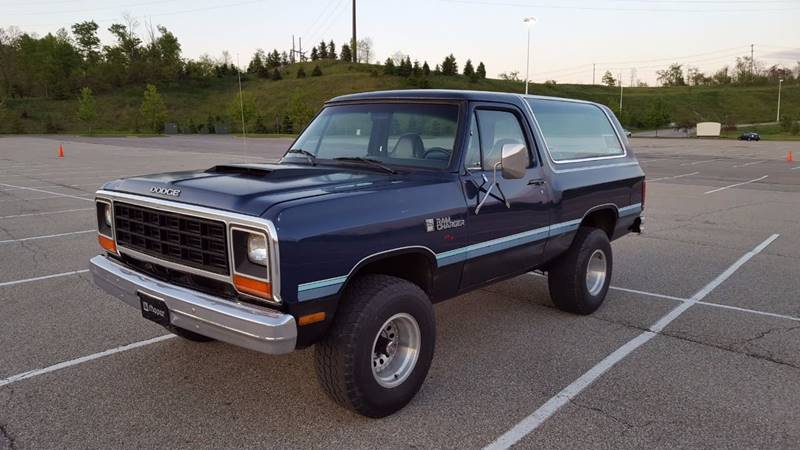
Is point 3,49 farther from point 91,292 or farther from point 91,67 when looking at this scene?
point 91,292

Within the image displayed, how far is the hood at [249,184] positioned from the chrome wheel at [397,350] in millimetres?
861

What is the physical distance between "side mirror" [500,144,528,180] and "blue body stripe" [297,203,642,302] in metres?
0.53

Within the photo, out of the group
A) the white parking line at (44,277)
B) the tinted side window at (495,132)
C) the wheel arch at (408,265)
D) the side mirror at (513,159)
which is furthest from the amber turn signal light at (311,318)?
the white parking line at (44,277)

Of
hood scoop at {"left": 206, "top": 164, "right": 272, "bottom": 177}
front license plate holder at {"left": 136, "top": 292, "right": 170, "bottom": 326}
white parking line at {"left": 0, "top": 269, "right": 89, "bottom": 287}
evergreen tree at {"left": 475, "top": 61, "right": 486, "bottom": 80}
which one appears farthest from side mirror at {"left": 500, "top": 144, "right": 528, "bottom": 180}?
evergreen tree at {"left": 475, "top": 61, "right": 486, "bottom": 80}

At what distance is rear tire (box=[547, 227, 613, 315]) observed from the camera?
5.24 meters

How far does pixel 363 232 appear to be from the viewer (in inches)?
128

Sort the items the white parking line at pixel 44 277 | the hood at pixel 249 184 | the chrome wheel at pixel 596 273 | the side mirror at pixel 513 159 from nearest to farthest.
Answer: the hood at pixel 249 184
the side mirror at pixel 513 159
the chrome wheel at pixel 596 273
the white parking line at pixel 44 277

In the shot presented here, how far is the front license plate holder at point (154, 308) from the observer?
11.1 ft

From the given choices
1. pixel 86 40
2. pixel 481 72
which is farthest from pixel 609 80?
pixel 86 40

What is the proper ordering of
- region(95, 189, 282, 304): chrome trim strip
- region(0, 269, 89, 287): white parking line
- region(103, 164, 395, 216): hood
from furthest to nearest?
region(0, 269, 89, 287): white parking line
region(103, 164, 395, 216): hood
region(95, 189, 282, 304): chrome trim strip

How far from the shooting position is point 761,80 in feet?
415

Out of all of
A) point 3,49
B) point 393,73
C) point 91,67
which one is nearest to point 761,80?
point 393,73

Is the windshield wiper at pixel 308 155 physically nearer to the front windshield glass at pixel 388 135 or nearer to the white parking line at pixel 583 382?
the front windshield glass at pixel 388 135

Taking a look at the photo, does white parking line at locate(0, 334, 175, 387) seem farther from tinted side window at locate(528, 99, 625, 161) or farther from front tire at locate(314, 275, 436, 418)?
tinted side window at locate(528, 99, 625, 161)
